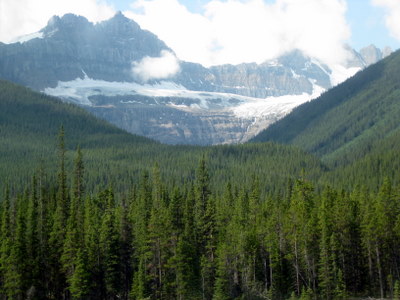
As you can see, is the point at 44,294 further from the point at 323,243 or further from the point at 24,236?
the point at 323,243

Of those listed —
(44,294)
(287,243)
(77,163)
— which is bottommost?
(44,294)

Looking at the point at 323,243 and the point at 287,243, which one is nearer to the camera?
the point at 323,243

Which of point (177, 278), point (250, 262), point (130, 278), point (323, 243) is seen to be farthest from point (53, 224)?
point (323, 243)

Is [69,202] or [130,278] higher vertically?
[69,202]

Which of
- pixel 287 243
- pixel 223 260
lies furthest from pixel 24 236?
pixel 287 243

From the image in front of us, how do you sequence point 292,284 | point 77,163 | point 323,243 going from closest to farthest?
point 323,243, point 292,284, point 77,163

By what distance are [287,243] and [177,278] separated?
1651 cm

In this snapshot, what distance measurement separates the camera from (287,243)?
95812 mm

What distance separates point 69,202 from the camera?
108562 millimetres

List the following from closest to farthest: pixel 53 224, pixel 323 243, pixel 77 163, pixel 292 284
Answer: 1. pixel 323 243
2. pixel 292 284
3. pixel 53 224
4. pixel 77 163

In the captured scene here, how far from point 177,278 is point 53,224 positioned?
23.2m

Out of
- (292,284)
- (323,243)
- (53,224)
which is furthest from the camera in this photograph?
(53,224)

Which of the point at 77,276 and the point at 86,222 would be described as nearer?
the point at 77,276

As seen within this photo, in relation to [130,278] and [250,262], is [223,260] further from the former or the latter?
[130,278]
